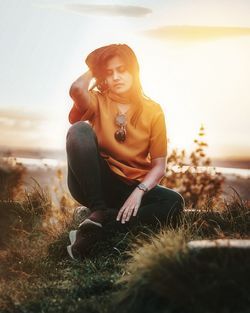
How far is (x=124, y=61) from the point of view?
4.75 meters

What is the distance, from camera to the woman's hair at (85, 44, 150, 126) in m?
4.72

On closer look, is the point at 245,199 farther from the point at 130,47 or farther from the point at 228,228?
the point at 130,47

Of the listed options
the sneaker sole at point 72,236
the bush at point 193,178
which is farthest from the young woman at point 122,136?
the bush at point 193,178

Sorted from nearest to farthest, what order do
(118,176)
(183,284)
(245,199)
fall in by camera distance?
(183,284) → (118,176) → (245,199)

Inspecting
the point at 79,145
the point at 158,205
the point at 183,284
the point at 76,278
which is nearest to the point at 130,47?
the point at 79,145

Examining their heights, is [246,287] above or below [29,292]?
above

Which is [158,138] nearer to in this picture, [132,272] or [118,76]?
[118,76]

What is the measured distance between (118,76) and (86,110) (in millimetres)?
328

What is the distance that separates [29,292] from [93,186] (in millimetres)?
1091

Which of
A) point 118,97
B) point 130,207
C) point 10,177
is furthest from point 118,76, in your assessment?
point 10,177

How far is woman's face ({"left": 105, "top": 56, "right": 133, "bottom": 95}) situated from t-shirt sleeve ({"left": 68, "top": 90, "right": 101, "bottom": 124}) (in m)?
0.13

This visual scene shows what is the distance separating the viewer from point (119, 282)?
11.4 feet

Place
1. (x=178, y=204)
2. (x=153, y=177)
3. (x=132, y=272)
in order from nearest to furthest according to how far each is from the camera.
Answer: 1. (x=132, y=272)
2. (x=153, y=177)
3. (x=178, y=204)

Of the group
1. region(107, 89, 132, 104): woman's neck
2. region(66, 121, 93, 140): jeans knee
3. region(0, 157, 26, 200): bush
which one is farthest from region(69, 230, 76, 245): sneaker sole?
region(0, 157, 26, 200): bush
